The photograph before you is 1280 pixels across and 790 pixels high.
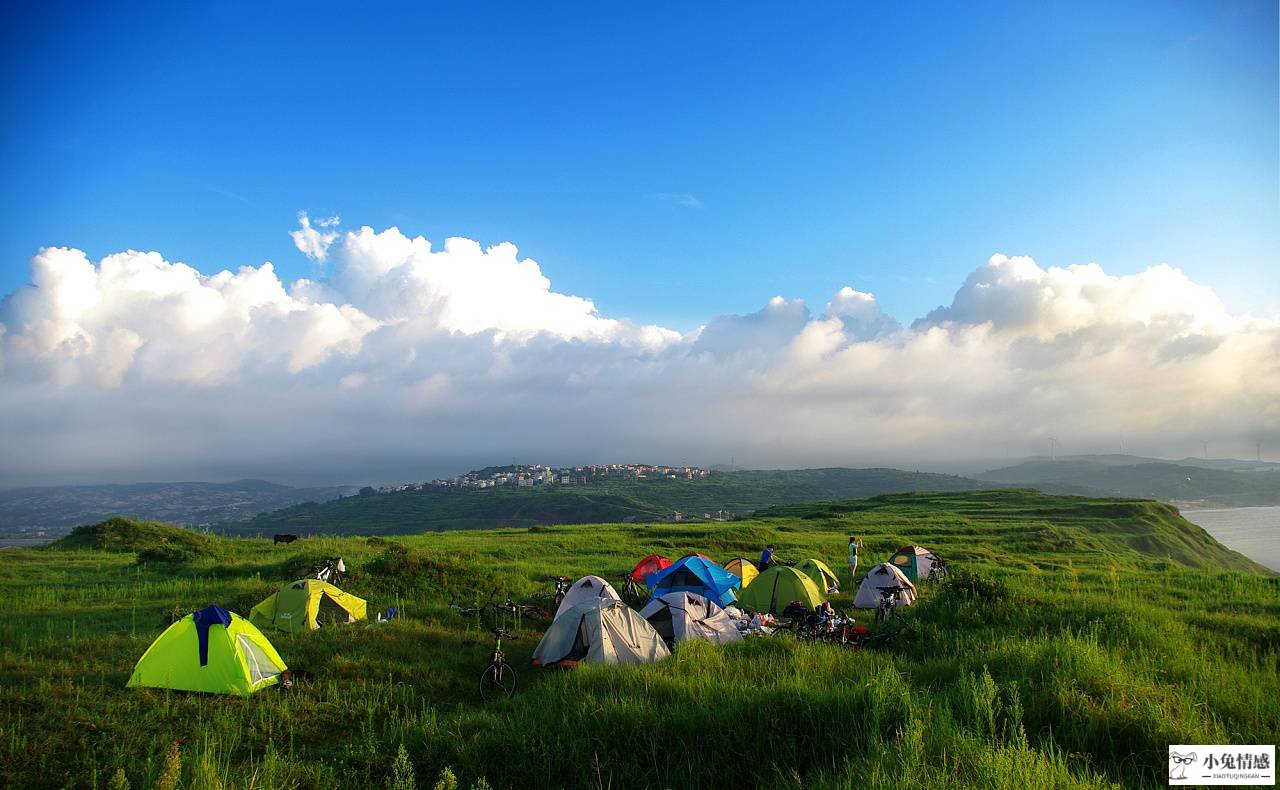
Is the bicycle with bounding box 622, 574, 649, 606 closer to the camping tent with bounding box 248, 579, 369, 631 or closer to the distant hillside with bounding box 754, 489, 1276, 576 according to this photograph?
the camping tent with bounding box 248, 579, 369, 631

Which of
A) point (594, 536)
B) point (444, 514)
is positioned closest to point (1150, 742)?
point (594, 536)

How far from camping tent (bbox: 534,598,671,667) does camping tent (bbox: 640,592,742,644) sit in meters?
1.67

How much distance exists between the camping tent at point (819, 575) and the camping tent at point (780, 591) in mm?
926

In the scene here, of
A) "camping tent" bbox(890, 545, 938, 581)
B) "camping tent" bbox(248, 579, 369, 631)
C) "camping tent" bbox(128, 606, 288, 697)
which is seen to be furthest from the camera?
"camping tent" bbox(890, 545, 938, 581)

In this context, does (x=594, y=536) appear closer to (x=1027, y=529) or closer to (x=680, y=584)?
(x=680, y=584)

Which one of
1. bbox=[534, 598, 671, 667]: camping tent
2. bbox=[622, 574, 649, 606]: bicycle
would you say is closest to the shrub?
bbox=[534, 598, 671, 667]: camping tent

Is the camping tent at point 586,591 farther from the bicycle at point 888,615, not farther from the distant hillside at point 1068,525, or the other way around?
the distant hillside at point 1068,525

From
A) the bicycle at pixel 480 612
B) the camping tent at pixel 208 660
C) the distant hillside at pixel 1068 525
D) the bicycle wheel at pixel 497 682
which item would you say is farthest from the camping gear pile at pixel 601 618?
the distant hillside at pixel 1068 525

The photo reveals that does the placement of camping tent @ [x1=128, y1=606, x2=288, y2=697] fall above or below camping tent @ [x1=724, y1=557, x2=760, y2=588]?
above

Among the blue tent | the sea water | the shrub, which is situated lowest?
the sea water

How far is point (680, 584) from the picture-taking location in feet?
67.9

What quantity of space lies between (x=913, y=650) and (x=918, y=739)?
6.12 meters

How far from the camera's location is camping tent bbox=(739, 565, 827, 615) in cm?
1856

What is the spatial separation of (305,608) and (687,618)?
1000 centimetres
